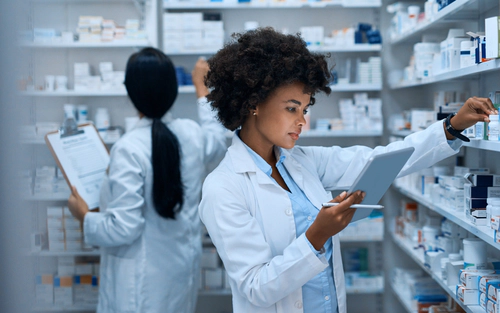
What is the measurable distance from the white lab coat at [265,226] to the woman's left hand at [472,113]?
6 cm

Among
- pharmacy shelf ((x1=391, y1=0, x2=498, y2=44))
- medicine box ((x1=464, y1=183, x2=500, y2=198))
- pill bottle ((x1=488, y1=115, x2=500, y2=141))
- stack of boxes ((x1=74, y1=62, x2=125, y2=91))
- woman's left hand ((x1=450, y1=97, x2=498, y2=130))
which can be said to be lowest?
medicine box ((x1=464, y1=183, x2=500, y2=198))

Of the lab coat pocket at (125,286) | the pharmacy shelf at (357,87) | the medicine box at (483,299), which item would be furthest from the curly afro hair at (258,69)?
the pharmacy shelf at (357,87)

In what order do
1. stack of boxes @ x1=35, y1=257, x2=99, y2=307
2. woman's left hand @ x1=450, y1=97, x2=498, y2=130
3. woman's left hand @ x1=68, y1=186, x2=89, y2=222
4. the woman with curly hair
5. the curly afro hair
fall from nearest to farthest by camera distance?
the woman with curly hair, the curly afro hair, woman's left hand @ x1=450, y1=97, x2=498, y2=130, woman's left hand @ x1=68, y1=186, x2=89, y2=222, stack of boxes @ x1=35, y1=257, x2=99, y2=307

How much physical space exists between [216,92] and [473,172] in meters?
1.20

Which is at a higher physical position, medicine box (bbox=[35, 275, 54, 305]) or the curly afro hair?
the curly afro hair

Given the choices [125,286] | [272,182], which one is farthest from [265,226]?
[125,286]

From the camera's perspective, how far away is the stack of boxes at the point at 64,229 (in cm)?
334

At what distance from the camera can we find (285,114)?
58.8 inches

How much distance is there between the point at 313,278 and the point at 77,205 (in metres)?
1.40

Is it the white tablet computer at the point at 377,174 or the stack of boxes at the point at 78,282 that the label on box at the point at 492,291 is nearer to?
the white tablet computer at the point at 377,174

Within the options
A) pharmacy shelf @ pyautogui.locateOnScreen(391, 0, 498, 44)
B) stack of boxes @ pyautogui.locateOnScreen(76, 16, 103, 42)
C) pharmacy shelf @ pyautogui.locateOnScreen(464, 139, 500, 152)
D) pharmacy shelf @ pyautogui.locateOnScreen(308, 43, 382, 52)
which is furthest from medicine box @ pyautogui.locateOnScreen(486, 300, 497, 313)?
stack of boxes @ pyautogui.locateOnScreen(76, 16, 103, 42)

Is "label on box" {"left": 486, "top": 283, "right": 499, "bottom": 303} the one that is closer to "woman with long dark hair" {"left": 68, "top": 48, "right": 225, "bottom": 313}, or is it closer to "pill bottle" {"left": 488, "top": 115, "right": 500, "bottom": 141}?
"pill bottle" {"left": 488, "top": 115, "right": 500, "bottom": 141}

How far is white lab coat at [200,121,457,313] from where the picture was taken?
1.30 metres

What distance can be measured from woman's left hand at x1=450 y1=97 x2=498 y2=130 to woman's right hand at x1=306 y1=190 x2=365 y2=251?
0.57 metres
